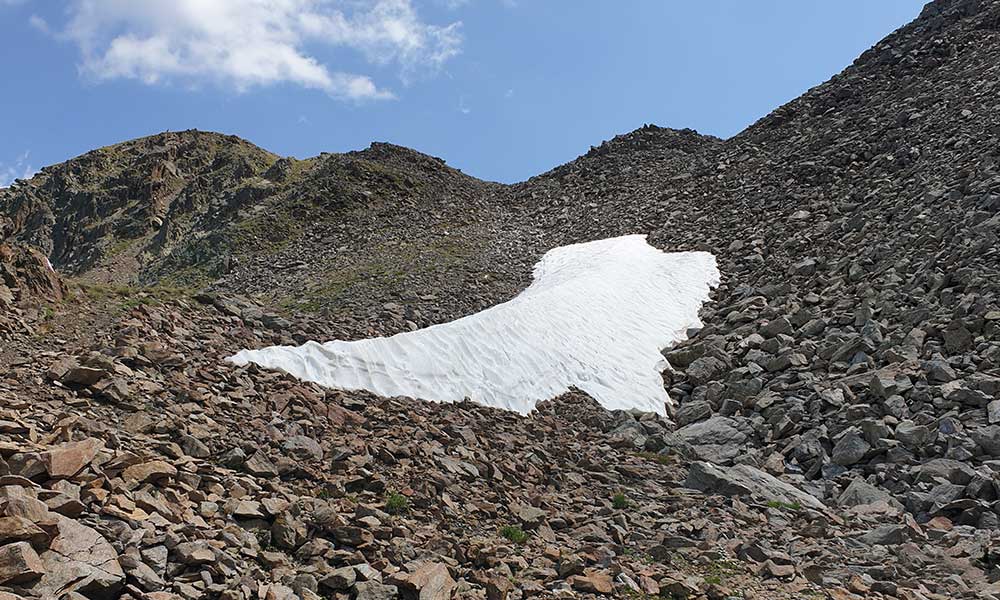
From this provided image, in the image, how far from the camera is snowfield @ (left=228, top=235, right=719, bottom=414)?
14.4 m

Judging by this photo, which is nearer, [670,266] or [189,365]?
[189,365]

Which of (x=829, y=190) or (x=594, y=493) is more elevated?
(x=829, y=190)

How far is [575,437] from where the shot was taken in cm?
1420

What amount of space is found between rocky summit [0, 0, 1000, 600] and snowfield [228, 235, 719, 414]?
Answer: 0.77 meters

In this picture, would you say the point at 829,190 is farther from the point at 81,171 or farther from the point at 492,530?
the point at 81,171

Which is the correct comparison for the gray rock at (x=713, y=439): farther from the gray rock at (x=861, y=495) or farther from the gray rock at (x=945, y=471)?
the gray rock at (x=945, y=471)

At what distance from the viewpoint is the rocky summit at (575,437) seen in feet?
23.0

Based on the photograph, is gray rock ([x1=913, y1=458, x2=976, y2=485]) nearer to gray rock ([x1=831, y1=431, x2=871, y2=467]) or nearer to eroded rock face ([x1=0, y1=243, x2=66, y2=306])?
gray rock ([x1=831, y1=431, x2=871, y2=467])

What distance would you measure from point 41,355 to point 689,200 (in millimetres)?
31561

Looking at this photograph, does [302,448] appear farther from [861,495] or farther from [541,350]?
[861,495]

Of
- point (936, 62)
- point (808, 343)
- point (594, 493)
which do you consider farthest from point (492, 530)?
point (936, 62)

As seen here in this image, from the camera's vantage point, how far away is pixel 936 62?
3494cm

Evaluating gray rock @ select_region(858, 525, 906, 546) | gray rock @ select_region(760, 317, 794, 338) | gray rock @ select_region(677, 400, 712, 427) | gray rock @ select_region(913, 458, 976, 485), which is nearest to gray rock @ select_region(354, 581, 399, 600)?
gray rock @ select_region(858, 525, 906, 546)

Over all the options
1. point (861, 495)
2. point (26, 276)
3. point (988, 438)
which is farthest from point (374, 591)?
point (988, 438)
